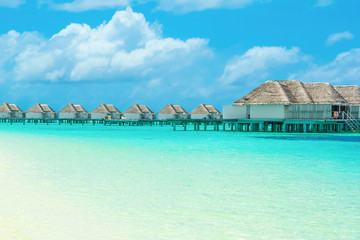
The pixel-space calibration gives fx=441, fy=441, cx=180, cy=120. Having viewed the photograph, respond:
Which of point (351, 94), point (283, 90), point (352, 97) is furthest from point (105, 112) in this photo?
point (283, 90)

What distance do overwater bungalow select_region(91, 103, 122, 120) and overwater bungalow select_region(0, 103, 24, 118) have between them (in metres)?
11.6

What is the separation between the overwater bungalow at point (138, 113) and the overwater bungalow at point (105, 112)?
11.1 ft

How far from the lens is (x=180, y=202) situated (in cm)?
736

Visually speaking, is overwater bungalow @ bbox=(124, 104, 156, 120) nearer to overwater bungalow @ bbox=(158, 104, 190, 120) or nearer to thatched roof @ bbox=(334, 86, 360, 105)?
overwater bungalow @ bbox=(158, 104, 190, 120)

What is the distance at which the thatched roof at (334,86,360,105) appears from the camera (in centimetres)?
3436

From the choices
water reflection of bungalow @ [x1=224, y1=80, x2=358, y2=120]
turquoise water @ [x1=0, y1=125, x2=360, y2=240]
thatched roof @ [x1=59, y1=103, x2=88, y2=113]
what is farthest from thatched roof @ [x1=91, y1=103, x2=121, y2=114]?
turquoise water @ [x1=0, y1=125, x2=360, y2=240]

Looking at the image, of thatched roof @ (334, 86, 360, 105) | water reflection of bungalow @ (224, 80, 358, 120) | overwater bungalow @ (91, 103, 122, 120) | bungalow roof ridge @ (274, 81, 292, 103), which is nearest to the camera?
bungalow roof ridge @ (274, 81, 292, 103)

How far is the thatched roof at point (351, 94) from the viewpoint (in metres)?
34.4

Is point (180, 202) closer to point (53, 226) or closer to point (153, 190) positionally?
point (153, 190)

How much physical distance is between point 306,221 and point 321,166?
7.00 m

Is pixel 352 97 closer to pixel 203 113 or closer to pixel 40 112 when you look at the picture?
pixel 203 113

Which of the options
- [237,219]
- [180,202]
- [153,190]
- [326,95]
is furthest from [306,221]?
[326,95]

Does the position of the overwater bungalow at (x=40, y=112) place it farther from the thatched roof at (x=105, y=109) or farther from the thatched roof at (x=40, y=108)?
the thatched roof at (x=105, y=109)

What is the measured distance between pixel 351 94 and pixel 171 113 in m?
33.5
